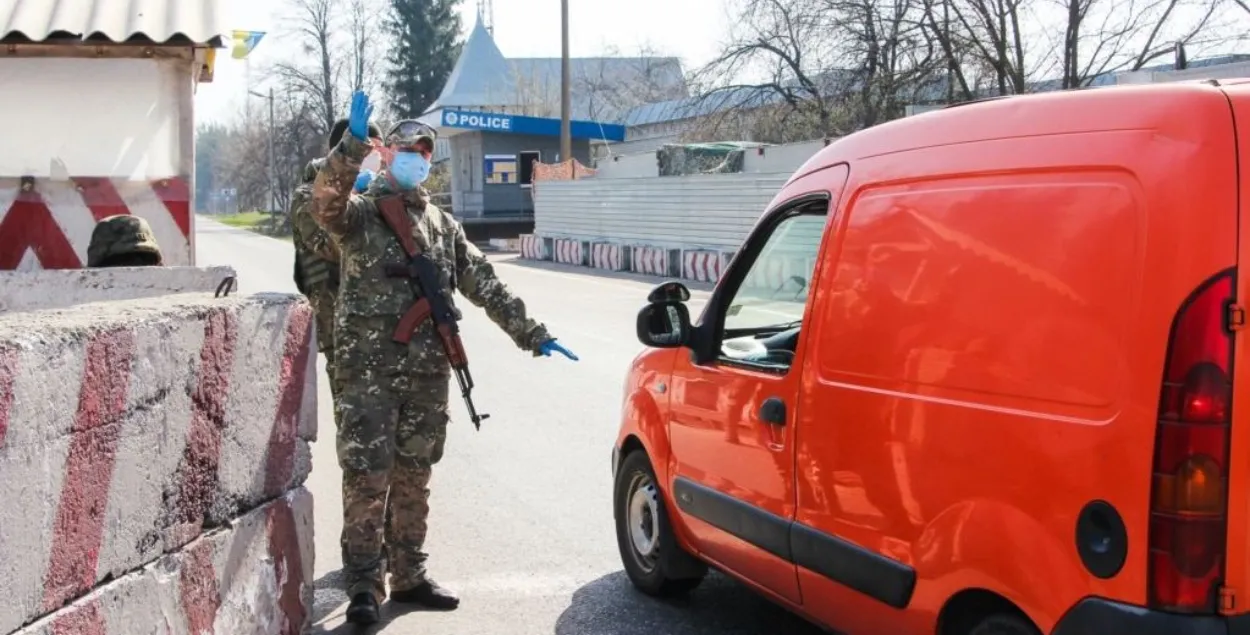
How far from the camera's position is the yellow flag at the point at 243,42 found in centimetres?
555

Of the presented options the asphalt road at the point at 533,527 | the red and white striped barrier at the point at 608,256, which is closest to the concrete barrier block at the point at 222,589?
the asphalt road at the point at 533,527

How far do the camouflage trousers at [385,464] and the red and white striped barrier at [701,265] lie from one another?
62.0ft

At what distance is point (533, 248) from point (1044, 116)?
108ft

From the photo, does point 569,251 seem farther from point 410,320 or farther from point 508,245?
point 410,320

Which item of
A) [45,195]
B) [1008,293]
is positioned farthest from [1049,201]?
[45,195]

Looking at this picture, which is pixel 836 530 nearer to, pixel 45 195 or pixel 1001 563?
pixel 1001 563

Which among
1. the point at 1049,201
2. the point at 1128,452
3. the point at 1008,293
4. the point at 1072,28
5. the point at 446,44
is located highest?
the point at 446,44

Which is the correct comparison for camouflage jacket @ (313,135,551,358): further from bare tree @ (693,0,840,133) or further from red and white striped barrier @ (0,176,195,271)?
bare tree @ (693,0,840,133)

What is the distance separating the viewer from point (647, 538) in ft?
16.6

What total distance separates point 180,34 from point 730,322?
2671 mm

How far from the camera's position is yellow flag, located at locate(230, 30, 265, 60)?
5.55 m

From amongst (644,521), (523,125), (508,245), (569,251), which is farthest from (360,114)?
(523,125)

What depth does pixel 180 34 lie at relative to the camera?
5.18 metres

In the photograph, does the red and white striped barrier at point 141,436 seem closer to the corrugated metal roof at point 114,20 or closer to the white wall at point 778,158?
the corrugated metal roof at point 114,20
